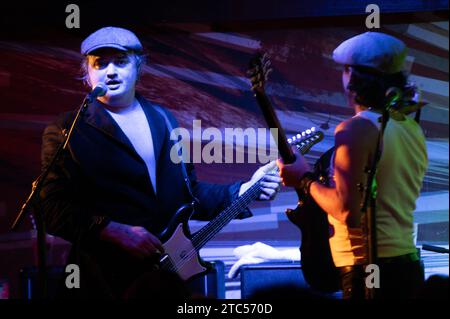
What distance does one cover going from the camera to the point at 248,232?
191 inches

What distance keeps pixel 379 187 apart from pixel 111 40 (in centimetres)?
199

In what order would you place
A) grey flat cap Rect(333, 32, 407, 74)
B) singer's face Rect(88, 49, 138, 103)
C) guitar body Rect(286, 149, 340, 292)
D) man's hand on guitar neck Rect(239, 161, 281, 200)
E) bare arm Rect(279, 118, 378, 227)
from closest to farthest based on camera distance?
bare arm Rect(279, 118, 378, 227) < grey flat cap Rect(333, 32, 407, 74) < guitar body Rect(286, 149, 340, 292) < man's hand on guitar neck Rect(239, 161, 281, 200) < singer's face Rect(88, 49, 138, 103)

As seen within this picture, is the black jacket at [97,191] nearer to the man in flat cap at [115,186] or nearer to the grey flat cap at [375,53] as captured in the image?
the man in flat cap at [115,186]

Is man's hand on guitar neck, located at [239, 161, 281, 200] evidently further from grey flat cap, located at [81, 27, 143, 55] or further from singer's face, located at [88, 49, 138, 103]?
grey flat cap, located at [81, 27, 143, 55]

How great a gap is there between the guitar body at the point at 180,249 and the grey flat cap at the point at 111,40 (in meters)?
1.10

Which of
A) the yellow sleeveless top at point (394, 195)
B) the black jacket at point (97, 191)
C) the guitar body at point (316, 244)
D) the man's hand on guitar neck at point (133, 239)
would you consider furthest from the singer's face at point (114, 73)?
the yellow sleeveless top at point (394, 195)

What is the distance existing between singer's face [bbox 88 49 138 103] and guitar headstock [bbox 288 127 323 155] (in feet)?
3.62

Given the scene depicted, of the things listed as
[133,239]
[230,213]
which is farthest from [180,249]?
[230,213]

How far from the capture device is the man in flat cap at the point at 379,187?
12.0 ft

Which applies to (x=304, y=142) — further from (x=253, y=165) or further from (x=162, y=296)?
(x=162, y=296)

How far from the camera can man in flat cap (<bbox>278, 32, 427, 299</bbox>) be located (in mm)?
3668

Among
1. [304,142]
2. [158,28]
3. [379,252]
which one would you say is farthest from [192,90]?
[379,252]

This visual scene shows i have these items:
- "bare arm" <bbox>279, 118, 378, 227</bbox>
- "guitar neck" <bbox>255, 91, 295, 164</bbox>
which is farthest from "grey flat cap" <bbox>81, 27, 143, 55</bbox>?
"bare arm" <bbox>279, 118, 378, 227</bbox>

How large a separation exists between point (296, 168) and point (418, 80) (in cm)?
132
